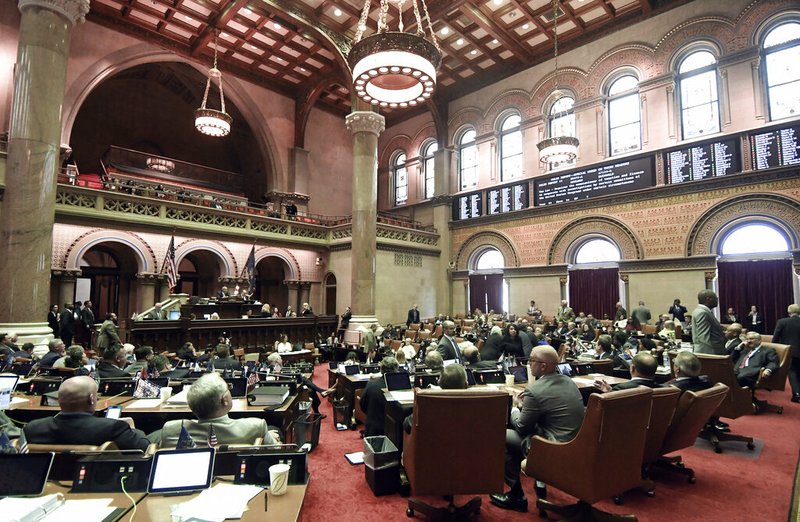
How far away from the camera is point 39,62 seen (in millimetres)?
7984

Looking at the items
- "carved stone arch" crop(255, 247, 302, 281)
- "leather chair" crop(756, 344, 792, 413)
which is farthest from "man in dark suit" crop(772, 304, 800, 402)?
"carved stone arch" crop(255, 247, 302, 281)

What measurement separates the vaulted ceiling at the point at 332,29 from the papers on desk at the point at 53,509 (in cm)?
1468

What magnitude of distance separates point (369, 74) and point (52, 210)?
6.78 metres

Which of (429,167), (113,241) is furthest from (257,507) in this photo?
(429,167)

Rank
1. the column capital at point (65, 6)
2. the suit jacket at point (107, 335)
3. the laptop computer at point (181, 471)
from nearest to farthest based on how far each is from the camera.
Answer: the laptop computer at point (181, 471)
the suit jacket at point (107, 335)
the column capital at point (65, 6)

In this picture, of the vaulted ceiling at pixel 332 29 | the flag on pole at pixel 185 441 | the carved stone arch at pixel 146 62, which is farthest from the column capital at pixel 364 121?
the flag on pole at pixel 185 441

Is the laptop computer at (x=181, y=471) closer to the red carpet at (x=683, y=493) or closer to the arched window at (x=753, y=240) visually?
the red carpet at (x=683, y=493)

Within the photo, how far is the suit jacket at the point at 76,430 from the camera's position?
8.00 feet

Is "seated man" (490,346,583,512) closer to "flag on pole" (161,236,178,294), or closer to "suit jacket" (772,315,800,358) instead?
"suit jacket" (772,315,800,358)

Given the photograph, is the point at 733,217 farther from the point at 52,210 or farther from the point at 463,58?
the point at 52,210

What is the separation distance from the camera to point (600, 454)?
8.96ft

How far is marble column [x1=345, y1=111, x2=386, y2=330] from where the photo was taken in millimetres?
12781

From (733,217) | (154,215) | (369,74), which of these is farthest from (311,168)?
(733,217)

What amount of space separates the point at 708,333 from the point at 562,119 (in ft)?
39.6
